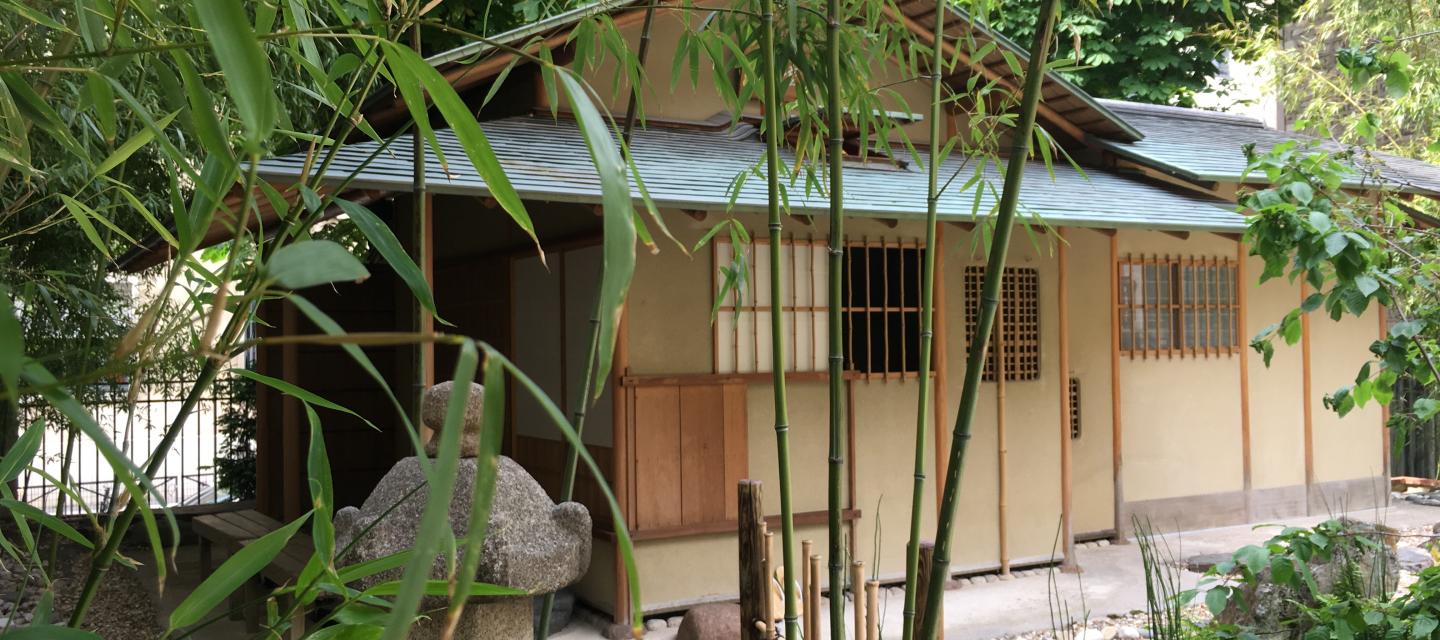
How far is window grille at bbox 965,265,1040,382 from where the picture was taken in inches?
253

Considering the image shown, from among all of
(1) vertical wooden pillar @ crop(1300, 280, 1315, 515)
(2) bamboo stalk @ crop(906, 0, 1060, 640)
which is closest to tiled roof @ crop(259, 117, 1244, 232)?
(1) vertical wooden pillar @ crop(1300, 280, 1315, 515)

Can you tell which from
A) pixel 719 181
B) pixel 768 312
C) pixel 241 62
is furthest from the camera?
pixel 768 312

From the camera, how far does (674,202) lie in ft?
15.2

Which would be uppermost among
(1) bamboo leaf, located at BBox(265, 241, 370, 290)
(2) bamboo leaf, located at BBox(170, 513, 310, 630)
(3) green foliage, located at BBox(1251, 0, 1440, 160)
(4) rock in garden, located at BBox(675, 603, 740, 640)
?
(3) green foliage, located at BBox(1251, 0, 1440, 160)

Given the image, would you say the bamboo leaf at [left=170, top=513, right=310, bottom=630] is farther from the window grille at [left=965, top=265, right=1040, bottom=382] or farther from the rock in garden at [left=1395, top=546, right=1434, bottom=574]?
the rock in garden at [left=1395, top=546, right=1434, bottom=574]

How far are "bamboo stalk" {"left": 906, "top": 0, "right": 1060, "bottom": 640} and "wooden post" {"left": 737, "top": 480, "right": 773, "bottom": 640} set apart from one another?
0.84 meters

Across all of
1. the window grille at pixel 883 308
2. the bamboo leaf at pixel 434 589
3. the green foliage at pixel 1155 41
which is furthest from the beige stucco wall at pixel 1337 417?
the bamboo leaf at pixel 434 589

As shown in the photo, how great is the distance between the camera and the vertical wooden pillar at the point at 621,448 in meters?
5.14

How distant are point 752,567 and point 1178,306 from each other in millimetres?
5948

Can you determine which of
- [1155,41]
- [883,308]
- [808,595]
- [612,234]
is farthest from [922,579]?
[1155,41]

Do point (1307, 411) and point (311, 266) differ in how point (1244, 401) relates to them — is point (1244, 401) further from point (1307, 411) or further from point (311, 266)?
point (311, 266)

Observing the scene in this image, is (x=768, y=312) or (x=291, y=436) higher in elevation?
(x=768, y=312)

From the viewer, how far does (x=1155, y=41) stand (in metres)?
13.2

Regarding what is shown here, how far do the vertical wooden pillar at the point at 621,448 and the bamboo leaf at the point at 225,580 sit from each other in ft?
13.6
